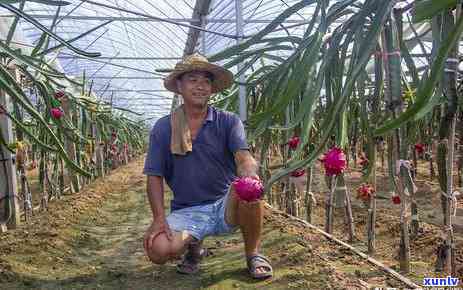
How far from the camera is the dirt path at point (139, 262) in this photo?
157cm

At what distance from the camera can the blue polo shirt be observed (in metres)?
1.71

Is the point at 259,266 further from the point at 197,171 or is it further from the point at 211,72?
the point at 211,72

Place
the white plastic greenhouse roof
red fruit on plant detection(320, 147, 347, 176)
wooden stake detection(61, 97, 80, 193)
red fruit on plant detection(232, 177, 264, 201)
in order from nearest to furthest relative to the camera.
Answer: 1. red fruit on plant detection(232, 177, 264, 201)
2. red fruit on plant detection(320, 147, 347, 176)
3. wooden stake detection(61, 97, 80, 193)
4. the white plastic greenhouse roof

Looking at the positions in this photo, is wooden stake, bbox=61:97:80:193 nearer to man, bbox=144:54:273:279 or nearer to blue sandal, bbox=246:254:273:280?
man, bbox=144:54:273:279

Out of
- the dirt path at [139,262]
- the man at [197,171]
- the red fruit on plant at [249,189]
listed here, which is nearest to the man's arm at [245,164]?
the man at [197,171]

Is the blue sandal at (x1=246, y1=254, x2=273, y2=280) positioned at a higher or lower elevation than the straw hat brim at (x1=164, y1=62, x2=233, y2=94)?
lower

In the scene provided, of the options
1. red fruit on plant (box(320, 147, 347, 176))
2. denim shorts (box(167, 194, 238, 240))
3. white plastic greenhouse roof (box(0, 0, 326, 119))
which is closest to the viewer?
red fruit on plant (box(320, 147, 347, 176))

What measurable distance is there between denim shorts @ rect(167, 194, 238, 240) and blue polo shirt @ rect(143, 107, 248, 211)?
1.2 inches

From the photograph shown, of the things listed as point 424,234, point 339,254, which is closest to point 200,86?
point 339,254

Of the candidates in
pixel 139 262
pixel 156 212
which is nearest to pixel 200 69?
pixel 156 212

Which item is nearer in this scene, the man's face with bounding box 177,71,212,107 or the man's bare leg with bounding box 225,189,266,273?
the man's bare leg with bounding box 225,189,266,273

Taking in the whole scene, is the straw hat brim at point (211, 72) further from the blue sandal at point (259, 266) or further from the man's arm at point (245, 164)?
the blue sandal at point (259, 266)

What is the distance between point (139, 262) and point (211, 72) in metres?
0.90

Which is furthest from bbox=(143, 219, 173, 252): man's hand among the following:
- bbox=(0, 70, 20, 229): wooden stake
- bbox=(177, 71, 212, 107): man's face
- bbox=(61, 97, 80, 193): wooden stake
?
bbox=(61, 97, 80, 193): wooden stake
